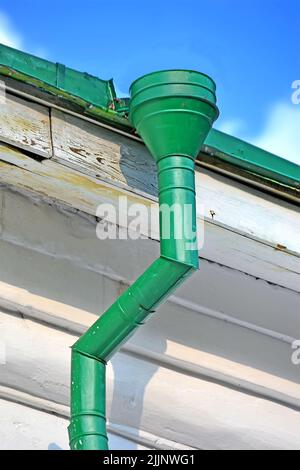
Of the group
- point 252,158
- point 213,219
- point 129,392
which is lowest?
point 129,392

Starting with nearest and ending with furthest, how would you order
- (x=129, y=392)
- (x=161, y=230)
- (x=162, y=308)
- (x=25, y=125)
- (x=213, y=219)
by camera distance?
1. (x=161, y=230)
2. (x=25, y=125)
3. (x=213, y=219)
4. (x=129, y=392)
5. (x=162, y=308)

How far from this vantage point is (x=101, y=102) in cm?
263

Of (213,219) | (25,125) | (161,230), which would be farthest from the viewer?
(213,219)

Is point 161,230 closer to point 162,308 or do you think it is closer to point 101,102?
point 101,102

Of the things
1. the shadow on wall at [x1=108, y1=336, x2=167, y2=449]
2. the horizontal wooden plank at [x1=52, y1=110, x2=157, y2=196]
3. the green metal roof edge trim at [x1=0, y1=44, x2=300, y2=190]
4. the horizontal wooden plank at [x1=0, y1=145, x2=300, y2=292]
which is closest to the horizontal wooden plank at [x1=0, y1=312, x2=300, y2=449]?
the shadow on wall at [x1=108, y1=336, x2=167, y2=449]

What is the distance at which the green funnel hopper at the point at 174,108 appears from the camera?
249cm

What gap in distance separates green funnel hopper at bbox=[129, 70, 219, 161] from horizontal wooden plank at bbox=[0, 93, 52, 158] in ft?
0.77

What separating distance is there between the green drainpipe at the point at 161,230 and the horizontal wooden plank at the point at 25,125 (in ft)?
0.72

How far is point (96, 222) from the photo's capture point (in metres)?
2.93

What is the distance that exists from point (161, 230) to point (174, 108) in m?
0.28

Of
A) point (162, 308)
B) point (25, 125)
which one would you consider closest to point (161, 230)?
point (25, 125)

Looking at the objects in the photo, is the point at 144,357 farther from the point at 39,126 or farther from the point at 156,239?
the point at 39,126

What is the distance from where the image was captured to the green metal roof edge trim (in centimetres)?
256

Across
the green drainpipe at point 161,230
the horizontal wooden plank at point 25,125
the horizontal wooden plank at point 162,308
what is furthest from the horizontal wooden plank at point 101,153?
the horizontal wooden plank at point 162,308
